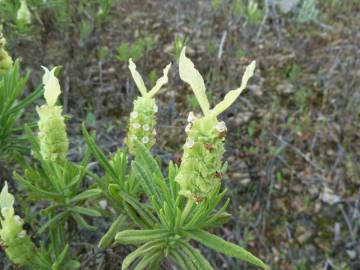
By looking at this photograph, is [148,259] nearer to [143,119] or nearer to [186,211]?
[186,211]

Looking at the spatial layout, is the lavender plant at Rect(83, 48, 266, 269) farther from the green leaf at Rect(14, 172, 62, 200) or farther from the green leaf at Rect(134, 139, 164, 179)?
the green leaf at Rect(14, 172, 62, 200)

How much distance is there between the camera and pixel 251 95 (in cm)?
435

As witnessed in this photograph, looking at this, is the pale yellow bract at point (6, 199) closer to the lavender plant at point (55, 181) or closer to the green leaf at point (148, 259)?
the lavender plant at point (55, 181)

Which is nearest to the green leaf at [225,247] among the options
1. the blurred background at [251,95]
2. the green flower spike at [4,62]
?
the green flower spike at [4,62]

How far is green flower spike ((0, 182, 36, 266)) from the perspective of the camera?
175cm

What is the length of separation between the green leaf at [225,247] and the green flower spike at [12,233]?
2.40ft

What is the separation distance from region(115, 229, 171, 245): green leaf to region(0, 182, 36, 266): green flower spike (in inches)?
19.4

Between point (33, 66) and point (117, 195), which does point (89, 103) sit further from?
point (117, 195)

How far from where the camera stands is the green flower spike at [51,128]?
163 cm

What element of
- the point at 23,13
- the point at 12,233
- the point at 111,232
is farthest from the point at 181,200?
the point at 23,13

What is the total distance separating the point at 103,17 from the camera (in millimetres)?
4234

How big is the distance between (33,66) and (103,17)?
85 centimetres

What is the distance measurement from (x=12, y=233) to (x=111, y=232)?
416 millimetres

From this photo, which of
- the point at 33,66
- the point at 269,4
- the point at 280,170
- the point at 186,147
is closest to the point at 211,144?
the point at 186,147
